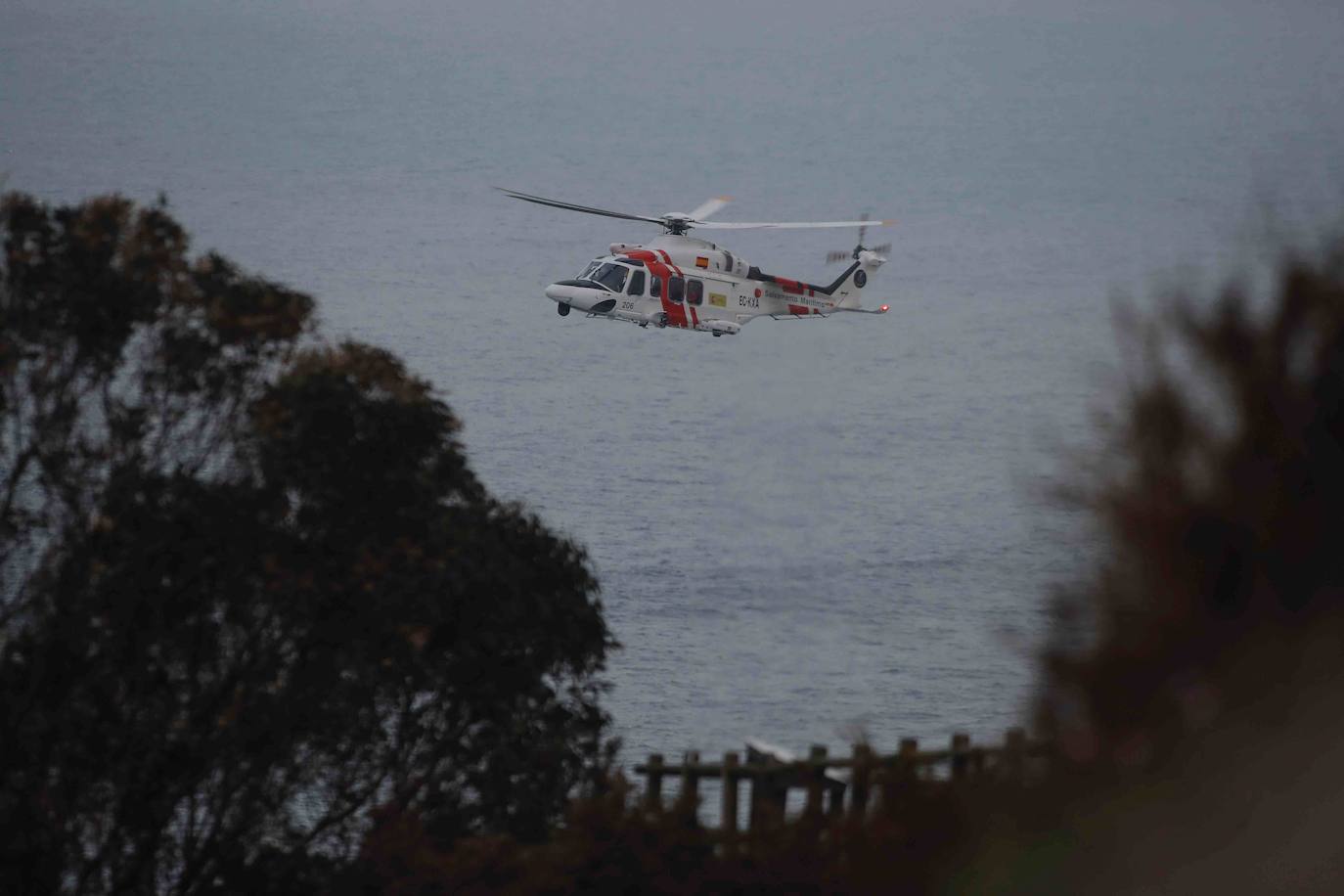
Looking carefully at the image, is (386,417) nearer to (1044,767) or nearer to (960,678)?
(1044,767)

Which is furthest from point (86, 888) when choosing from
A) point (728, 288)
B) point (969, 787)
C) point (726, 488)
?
point (726, 488)

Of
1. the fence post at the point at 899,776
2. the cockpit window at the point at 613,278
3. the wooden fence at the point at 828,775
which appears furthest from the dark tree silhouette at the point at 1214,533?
the cockpit window at the point at 613,278

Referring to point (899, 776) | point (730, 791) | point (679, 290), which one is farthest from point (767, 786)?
point (679, 290)

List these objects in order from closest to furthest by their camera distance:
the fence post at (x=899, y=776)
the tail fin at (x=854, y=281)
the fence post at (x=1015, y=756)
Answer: the fence post at (x=1015, y=756) < the fence post at (x=899, y=776) < the tail fin at (x=854, y=281)

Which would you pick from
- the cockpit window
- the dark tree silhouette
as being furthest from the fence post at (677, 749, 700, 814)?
the cockpit window

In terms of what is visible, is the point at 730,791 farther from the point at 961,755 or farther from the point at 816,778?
the point at 961,755

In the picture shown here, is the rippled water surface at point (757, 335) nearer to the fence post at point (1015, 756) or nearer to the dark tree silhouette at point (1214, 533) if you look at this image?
the dark tree silhouette at point (1214, 533)
